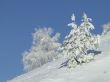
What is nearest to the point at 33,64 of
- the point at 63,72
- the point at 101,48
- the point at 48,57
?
the point at 48,57

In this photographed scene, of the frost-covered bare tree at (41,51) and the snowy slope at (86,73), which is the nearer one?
the snowy slope at (86,73)

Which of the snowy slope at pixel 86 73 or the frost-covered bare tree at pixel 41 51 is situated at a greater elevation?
the frost-covered bare tree at pixel 41 51

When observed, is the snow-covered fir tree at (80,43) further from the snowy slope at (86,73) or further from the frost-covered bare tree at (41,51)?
the frost-covered bare tree at (41,51)

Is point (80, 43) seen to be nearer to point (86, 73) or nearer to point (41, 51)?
point (86, 73)

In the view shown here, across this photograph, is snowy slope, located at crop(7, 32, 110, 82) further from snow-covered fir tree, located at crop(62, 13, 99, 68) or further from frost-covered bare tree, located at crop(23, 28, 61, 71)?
frost-covered bare tree, located at crop(23, 28, 61, 71)

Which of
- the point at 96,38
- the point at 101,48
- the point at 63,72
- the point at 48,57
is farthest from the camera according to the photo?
the point at 48,57

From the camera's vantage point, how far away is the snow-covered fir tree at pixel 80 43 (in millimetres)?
21719

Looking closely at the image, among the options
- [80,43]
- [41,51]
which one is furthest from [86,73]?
[41,51]

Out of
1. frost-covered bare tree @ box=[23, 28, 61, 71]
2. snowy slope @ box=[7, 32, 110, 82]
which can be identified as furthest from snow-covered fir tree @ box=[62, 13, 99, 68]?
frost-covered bare tree @ box=[23, 28, 61, 71]

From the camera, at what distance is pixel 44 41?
198 feet

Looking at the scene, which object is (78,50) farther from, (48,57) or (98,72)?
(48,57)

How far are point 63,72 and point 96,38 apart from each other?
8.86ft

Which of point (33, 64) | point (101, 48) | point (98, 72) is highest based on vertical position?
point (33, 64)

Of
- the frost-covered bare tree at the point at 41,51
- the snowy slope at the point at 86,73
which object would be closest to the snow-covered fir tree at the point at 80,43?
the snowy slope at the point at 86,73
